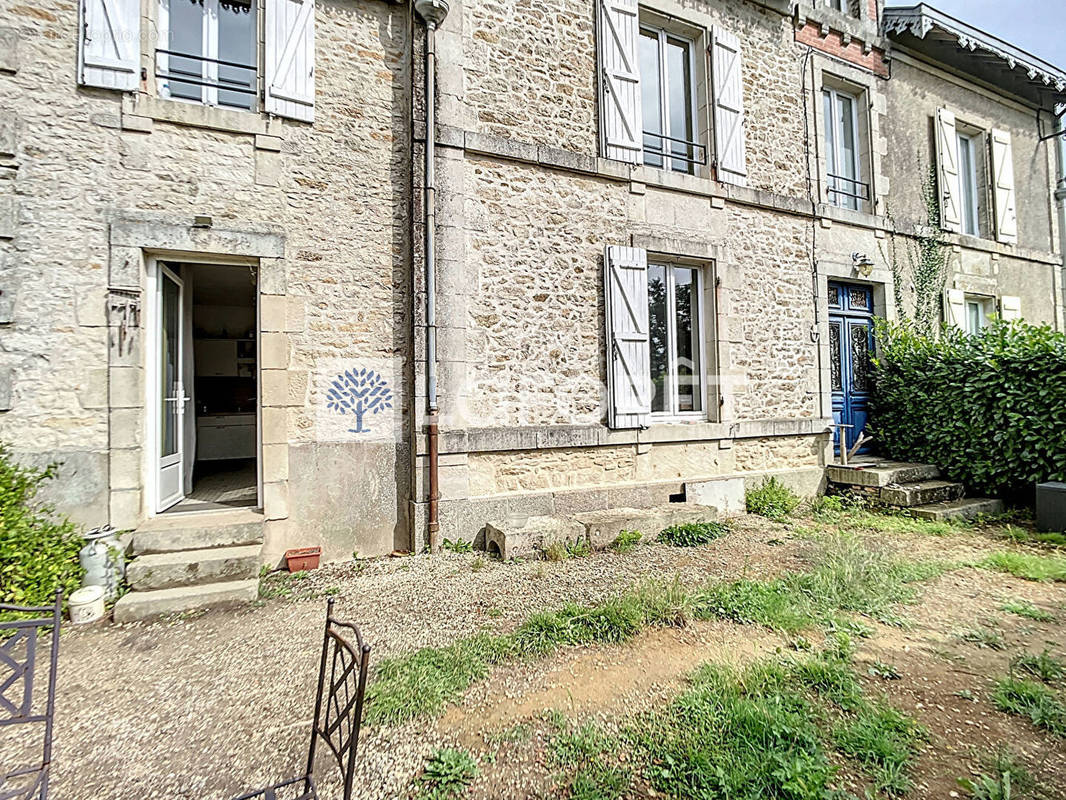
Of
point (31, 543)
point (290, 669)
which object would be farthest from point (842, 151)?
point (31, 543)

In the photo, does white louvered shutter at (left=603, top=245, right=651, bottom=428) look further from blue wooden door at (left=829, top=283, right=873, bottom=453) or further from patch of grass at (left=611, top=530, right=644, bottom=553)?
blue wooden door at (left=829, top=283, right=873, bottom=453)

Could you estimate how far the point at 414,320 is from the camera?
14.8 ft

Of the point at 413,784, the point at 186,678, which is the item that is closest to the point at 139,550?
the point at 186,678

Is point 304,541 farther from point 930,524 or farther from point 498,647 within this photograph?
point 930,524

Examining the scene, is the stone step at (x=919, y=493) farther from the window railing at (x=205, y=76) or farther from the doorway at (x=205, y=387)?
the window railing at (x=205, y=76)

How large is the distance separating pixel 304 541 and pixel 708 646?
3.21 metres

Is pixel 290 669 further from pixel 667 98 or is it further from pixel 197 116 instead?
pixel 667 98

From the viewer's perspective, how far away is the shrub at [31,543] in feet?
10.5

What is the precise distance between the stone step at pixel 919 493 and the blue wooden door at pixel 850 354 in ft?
3.30

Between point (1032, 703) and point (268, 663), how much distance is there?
3.78 meters

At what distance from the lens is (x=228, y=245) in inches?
161

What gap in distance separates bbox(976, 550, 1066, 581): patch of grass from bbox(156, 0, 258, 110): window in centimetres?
734

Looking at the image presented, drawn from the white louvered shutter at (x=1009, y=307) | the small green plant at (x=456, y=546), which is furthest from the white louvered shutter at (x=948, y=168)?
the small green plant at (x=456, y=546)

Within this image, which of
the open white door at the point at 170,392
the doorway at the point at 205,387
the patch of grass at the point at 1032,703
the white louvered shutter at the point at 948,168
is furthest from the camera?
the white louvered shutter at the point at 948,168
